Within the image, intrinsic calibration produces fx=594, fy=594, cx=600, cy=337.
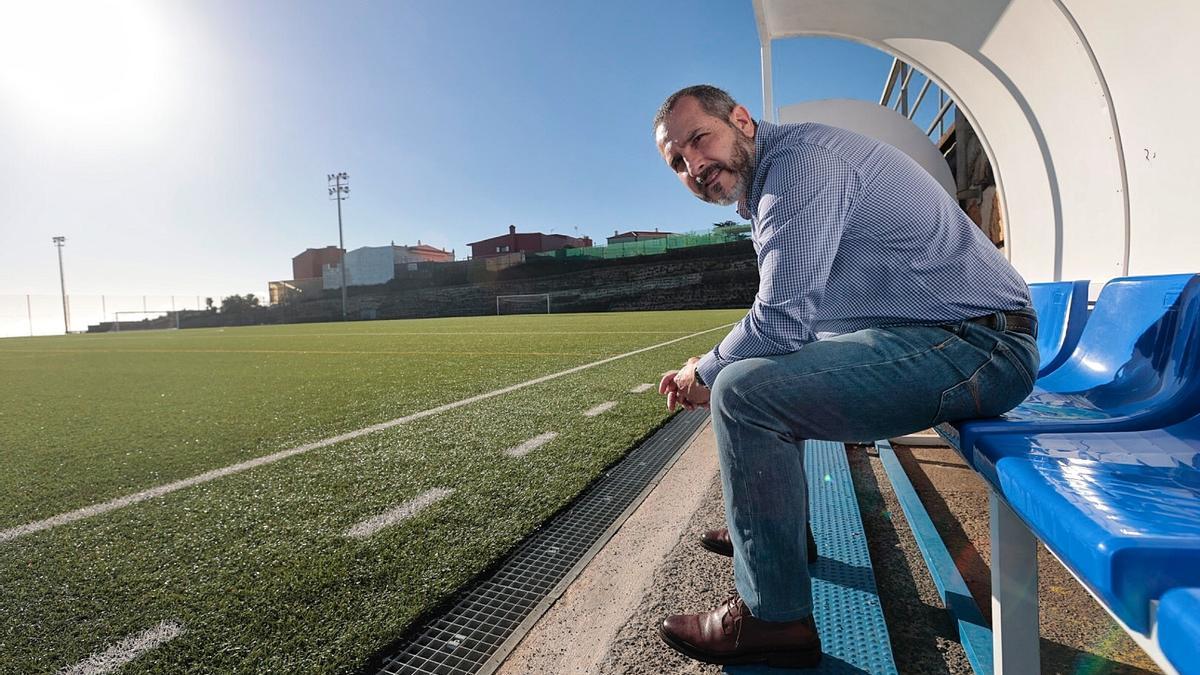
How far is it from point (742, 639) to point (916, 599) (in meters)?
0.63

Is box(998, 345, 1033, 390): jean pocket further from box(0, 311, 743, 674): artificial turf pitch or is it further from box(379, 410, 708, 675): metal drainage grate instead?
box(0, 311, 743, 674): artificial turf pitch

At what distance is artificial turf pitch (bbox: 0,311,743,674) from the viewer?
158 centimetres

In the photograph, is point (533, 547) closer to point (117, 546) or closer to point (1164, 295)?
point (117, 546)

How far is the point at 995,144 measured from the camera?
3797 mm

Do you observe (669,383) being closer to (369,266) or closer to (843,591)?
(843,591)

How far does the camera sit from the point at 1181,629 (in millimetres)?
589

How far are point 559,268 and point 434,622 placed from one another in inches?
1745

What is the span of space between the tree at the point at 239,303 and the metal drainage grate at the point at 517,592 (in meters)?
55.4

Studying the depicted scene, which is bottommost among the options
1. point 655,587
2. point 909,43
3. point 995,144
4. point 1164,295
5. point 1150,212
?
point 655,587

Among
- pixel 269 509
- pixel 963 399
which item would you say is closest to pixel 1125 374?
pixel 963 399

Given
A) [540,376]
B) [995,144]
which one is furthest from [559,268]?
[995,144]

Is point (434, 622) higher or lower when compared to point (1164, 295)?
lower

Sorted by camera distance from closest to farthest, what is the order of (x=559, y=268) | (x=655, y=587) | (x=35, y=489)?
(x=655, y=587)
(x=35, y=489)
(x=559, y=268)

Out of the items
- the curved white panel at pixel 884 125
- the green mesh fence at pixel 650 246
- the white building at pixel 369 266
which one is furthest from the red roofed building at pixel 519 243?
the curved white panel at pixel 884 125
